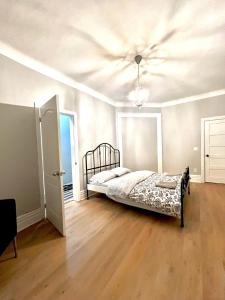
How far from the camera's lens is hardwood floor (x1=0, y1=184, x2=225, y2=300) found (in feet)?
4.73

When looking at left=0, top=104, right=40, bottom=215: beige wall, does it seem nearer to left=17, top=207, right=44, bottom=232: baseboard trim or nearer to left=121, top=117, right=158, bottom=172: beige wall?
left=17, top=207, right=44, bottom=232: baseboard trim

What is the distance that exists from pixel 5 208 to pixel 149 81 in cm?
379

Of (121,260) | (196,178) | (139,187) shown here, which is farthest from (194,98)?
(121,260)

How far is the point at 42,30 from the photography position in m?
2.05

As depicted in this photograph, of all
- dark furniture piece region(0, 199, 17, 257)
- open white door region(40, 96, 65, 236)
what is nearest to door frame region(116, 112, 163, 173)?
open white door region(40, 96, 65, 236)

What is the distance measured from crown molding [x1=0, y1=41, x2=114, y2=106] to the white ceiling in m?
0.11

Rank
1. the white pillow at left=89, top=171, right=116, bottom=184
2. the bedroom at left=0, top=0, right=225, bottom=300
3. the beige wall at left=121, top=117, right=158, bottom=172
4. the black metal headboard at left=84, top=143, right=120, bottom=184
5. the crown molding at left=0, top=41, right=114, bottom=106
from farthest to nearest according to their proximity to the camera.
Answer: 1. the beige wall at left=121, top=117, right=158, bottom=172
2. the black metal headboard at left=84, top=143, right=120, bottom=184
3. the white pillow at left=89, top=171, right=116, bottom=184
4. the crown molding at left=0, top=41, right=114, bottom=106
5. the bedroom at left=0, top=0, right=225, bottom=300

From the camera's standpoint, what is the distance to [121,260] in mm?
1824

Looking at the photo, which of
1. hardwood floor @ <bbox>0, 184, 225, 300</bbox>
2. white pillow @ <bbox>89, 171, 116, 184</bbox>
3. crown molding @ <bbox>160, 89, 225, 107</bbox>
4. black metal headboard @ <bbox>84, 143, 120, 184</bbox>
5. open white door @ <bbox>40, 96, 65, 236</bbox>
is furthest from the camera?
crown molding @ <bbox>160, 89, 225, 107</bbox>

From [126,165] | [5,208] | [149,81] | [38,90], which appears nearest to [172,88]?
[149,81]

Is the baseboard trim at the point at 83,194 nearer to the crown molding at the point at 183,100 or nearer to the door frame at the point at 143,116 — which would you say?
the door frame at the point at 143,116

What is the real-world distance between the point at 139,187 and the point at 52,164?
1694 millimetres

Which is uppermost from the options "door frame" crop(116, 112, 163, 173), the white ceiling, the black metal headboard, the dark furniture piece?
the white ceiling

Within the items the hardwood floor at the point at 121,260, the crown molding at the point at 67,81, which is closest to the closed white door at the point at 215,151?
the crown molding at the point at 67,81
